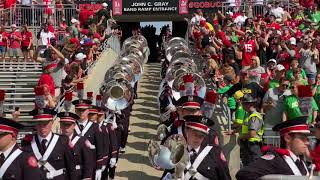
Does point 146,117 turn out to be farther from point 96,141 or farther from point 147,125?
point 96,141

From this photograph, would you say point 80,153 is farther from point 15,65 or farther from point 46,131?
point 15,65

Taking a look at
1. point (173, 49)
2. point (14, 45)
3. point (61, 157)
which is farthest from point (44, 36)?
point (61, 157)

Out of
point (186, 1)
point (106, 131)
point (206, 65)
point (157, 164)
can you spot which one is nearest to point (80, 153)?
point (106, 131)

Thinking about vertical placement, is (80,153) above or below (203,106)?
below

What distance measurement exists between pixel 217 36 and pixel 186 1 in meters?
9.26

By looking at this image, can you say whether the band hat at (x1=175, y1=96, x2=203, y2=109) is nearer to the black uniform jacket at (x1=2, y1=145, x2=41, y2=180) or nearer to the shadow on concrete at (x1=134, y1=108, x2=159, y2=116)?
the black uniform jacket at (x1=2, y1=145, x2=41, y2=180)

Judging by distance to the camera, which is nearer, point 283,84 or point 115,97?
point 283,84

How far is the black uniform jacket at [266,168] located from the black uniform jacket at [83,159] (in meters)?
3.85

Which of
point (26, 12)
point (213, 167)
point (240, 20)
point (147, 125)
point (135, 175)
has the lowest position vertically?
point (135, 175)

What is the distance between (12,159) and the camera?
6367 mm

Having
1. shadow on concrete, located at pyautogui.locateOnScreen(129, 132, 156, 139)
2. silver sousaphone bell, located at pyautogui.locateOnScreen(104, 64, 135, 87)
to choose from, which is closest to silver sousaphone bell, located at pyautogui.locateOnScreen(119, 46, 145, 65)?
silver sousaphone bell, located at pyautogui.locateOnScreen(104, 64, 135, 87)

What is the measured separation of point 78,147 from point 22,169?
283 cm

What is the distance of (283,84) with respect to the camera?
39.8ft

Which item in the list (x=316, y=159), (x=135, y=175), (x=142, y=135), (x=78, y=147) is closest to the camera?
(x=316, y=159)
